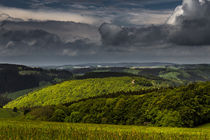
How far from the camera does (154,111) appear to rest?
124m

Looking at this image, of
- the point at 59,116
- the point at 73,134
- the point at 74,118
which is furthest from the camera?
the point at 59,116

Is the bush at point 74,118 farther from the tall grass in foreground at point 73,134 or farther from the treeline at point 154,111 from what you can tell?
the tall grass in foreground at point 73,134

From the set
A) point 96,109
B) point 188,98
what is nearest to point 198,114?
point 188,98

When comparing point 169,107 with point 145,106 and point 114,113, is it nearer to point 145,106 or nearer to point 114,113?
point 145,106

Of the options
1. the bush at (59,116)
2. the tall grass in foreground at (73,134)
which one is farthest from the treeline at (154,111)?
the tall grass in foreground at (73,134)

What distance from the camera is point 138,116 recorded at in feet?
441

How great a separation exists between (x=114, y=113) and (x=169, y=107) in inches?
1572

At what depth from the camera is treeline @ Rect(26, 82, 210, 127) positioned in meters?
108

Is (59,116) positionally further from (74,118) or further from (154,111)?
(154,111)

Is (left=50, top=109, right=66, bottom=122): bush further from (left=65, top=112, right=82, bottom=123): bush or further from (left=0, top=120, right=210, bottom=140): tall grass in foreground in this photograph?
(left=0, top=120, right=210, bottom=140): tall grass in foreground

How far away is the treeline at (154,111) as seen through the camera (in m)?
108

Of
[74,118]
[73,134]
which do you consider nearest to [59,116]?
[74,118]

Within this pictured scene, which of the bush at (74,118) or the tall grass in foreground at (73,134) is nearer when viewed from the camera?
the tall grass in foreground at (73,134)

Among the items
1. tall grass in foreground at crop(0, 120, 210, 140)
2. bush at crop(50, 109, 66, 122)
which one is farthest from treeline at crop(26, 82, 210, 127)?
tall grass in foreground at crop(0, 120, 210, 140)
